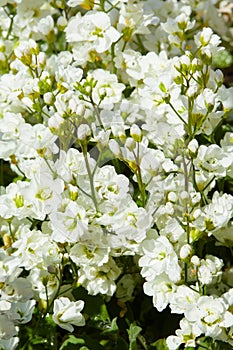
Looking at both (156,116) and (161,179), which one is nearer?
(161,179)

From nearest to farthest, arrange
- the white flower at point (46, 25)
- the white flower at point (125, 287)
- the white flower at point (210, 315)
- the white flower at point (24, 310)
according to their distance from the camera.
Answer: the white flower at point (210, 315) < the white flower at point (24, 310) < the white flower at point (125, 287) < the white flower at point (46, 25)

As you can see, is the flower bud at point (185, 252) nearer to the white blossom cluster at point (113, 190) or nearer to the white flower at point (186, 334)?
the white blossom cluster at point (113, 190)

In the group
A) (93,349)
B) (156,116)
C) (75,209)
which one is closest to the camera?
(75,209)

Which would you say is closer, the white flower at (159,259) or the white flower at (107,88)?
the white flower at (159,259)

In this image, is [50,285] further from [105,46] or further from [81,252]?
[105,46]

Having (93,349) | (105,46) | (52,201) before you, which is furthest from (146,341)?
(105,46)

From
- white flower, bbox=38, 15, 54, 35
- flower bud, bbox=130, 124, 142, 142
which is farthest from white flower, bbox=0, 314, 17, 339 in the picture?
white flower, bbox=38, 15, 54, 35

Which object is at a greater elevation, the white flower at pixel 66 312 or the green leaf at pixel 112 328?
the white flower at pixel 66 312

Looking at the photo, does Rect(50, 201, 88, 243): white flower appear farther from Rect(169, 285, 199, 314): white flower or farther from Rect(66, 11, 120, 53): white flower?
Rect(66, 11, 120, 53): white flower

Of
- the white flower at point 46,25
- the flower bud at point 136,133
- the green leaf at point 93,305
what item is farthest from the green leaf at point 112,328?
the white flower at point 46,25
